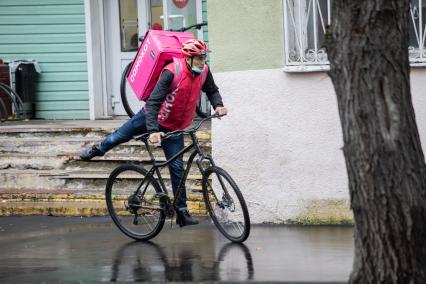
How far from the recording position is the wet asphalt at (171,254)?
743 cm

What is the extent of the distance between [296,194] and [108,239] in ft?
6.21

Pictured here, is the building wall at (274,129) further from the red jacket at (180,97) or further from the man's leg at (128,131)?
the man's leg at (128,131)

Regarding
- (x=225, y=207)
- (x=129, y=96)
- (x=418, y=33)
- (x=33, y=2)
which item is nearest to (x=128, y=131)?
(x=225, y=207)

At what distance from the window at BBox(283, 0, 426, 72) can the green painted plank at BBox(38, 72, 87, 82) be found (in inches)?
189

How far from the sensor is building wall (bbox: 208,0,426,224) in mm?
9477

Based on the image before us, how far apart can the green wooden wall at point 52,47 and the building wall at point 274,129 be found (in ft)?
14.3

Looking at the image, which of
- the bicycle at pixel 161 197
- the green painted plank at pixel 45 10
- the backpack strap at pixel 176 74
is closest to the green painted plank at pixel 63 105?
the green painted plank at pixel 45 10

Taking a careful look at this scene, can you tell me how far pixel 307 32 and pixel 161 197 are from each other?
2.32 m

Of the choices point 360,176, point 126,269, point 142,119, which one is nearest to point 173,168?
point 142,119

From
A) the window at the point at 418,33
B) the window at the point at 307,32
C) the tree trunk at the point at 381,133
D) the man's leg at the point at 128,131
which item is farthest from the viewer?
the window at the point at 307,32

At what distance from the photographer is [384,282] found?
17.4 ft

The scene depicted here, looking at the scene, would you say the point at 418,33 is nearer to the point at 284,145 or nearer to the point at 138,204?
the point at 284,145

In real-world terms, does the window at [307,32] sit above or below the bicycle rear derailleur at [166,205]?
above

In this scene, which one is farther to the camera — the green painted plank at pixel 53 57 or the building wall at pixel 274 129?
the green painted plank at pixel 53 57
